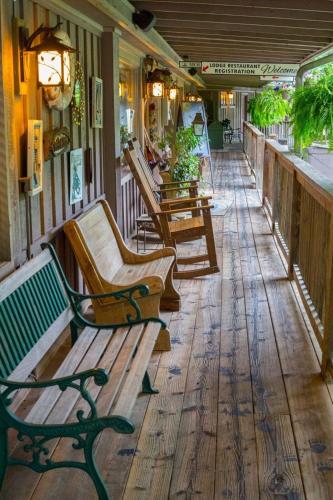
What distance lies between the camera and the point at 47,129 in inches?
155

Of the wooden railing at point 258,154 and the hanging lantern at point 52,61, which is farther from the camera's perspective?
the wooden railing at point 258,154

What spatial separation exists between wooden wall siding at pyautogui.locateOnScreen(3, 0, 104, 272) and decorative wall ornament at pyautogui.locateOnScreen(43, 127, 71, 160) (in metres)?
0.05

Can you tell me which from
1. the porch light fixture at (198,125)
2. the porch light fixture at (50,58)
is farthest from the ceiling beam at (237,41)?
the porch light fixture at (50,58)

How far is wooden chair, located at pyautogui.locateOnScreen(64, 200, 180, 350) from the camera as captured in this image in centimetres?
379

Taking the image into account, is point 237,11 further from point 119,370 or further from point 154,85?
point 119,370

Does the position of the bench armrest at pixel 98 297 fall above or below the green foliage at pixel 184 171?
below

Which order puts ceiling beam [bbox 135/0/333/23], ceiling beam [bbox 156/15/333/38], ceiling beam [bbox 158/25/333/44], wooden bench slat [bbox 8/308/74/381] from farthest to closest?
ceiling beam [bbox 158/25/333/44] → ceiling beam [bbox 156/15/333/38] → ceiling beam [bbox 135/0/333/23] → wooden bench slat [bbox 8/308/74/381]

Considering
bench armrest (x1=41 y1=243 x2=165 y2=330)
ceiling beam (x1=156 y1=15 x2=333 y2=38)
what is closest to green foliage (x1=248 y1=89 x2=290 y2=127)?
ceiling beam (x1=156 y1=15 x2=333 y2=38)

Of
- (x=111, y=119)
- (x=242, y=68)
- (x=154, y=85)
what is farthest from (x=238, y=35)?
(x=111, y=119)

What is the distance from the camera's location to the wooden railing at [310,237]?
370 cm

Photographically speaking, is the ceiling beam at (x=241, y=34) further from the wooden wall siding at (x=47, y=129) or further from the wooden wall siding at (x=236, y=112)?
the wooden wall siding at (x=236, y=112)

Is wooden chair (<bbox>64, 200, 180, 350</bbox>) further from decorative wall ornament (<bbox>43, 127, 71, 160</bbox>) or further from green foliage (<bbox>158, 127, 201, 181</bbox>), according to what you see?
green foliage (<bbox>158, 127, 201, 181</bbox>)

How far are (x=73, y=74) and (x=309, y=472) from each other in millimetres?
2791

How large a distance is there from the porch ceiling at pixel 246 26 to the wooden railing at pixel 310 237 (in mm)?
1271
